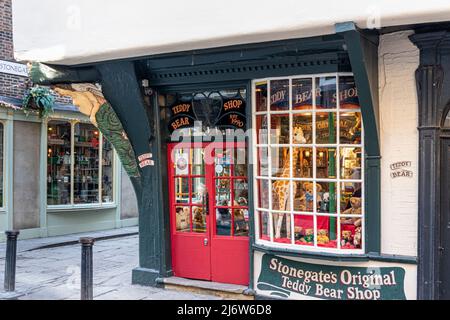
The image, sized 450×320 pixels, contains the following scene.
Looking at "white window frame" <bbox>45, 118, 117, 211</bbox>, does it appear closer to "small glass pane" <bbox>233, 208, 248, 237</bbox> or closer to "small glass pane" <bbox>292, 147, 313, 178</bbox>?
"small glass pane" <bbox>233, 208, 248, 237</bbox>

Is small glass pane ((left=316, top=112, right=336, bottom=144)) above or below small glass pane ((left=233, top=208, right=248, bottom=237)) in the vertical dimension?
above

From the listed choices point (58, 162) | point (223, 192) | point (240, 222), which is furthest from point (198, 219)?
point (58, 162)

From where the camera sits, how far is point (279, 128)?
6391mm

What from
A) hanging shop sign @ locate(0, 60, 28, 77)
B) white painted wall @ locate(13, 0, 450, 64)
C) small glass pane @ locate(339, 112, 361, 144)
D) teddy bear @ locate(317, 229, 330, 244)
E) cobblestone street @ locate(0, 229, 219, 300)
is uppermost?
hanging shop sign @ locate(0, 60, 28, 77)

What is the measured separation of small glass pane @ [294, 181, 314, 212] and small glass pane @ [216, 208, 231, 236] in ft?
3.88

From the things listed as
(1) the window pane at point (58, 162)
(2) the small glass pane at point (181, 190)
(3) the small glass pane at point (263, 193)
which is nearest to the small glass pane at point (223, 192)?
(2) the small glass pane at point (181, 190)

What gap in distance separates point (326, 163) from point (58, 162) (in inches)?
336

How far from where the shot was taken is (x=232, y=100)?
7020mm

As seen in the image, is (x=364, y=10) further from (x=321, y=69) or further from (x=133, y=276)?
(x=133, y=276)

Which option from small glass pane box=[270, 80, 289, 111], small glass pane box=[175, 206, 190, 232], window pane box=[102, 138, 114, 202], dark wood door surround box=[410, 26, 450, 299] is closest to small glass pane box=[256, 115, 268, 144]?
small glass pane box=[270, 80, 289, 111]

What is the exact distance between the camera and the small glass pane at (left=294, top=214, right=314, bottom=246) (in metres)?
6.19

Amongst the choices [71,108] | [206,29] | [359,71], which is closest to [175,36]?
[206,29]

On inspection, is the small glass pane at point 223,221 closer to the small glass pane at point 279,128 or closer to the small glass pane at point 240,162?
the small glass pane at point 240,162

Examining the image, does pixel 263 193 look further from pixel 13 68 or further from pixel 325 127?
pixel 13 68
